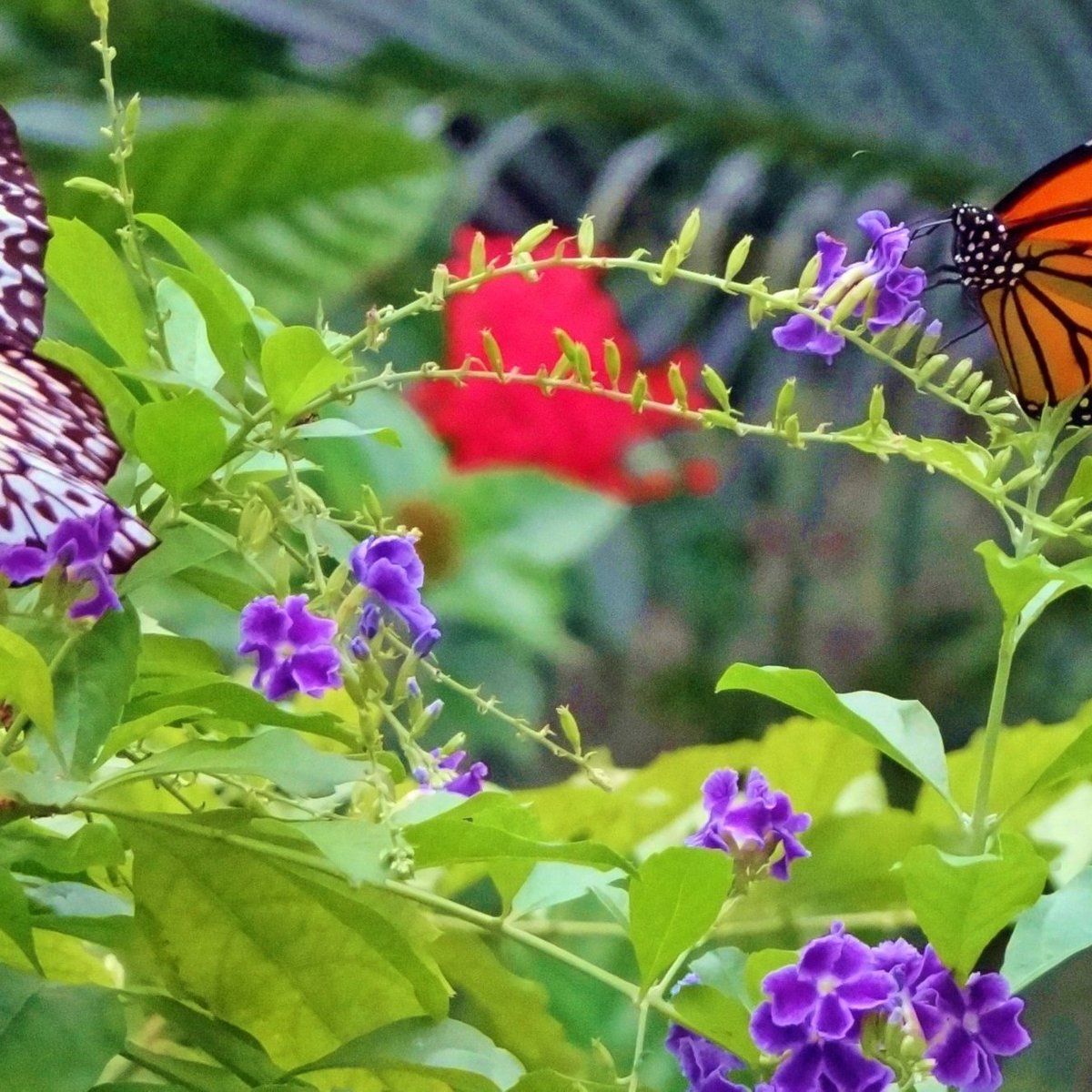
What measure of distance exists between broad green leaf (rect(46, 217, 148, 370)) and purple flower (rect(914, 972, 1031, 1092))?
26 centimetres

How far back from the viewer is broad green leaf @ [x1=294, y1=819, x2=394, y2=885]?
0.31m

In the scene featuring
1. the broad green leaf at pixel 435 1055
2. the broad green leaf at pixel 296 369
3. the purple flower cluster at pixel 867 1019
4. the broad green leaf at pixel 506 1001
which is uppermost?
the broad green leaf at pixel 296 369

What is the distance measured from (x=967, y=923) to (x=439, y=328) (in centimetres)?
196

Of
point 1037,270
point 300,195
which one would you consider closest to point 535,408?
point 300,195

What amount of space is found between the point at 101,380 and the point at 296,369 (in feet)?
0.21

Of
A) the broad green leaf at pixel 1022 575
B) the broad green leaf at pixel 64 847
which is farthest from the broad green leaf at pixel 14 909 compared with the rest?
the broad green leaf at pixel 1022 575

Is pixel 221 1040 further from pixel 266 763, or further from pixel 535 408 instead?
pixel 535 408

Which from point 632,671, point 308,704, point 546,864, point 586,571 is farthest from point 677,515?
point 546,864

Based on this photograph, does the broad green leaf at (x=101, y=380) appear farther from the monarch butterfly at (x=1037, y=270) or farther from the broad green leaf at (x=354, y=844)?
the monarch butterfly at (x=1037, y=270)

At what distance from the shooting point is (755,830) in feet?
1.35

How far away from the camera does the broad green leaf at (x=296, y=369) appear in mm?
356

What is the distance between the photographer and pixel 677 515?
8.98 feet

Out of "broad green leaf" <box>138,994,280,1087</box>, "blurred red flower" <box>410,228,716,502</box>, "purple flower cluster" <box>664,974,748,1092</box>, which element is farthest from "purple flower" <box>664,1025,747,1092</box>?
"blurred red flower" <box>410,228,716,502</box>

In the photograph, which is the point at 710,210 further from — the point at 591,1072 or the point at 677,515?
the point at 591,1072
